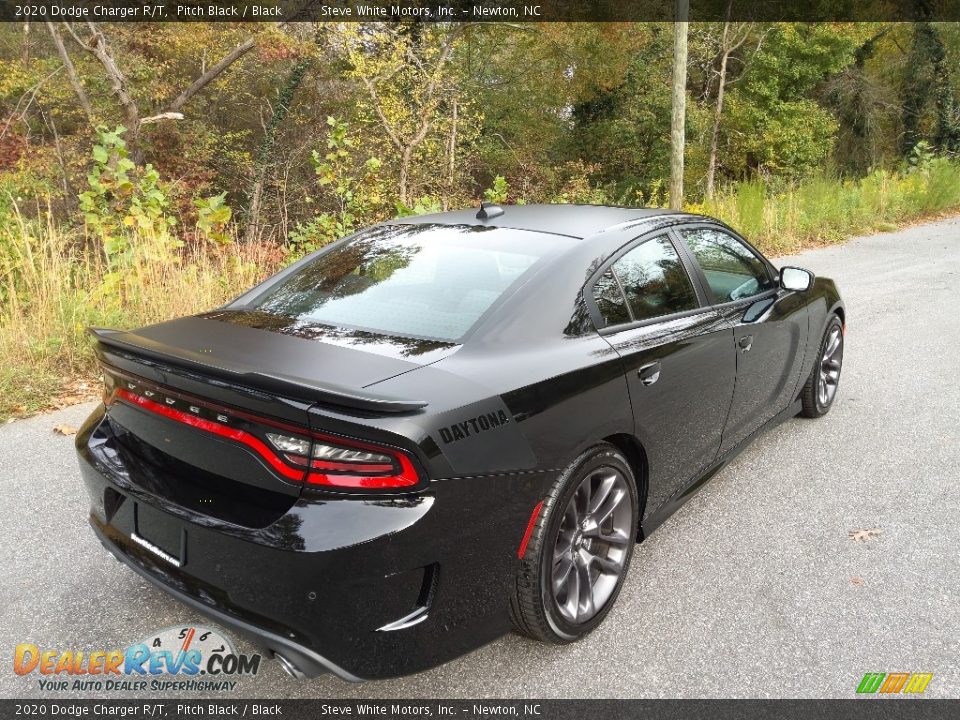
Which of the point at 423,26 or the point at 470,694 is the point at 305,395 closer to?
the point at 470,694

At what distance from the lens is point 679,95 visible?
42.1 feet

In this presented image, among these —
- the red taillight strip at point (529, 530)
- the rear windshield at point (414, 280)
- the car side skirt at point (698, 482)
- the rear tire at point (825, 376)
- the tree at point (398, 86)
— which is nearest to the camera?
the red taillight strip at point (529, 530)

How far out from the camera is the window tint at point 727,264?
11.1 feet

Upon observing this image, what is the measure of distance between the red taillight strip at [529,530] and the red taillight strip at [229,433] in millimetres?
713

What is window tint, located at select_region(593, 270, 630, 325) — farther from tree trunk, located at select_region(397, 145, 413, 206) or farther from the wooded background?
tree trunk, located at select_region(397, 145, 413, 206)

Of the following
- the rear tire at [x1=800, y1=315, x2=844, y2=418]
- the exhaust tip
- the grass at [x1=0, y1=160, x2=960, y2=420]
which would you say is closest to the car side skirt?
the rear tire at [x1=800, y1=315, x2=844, y2=418]

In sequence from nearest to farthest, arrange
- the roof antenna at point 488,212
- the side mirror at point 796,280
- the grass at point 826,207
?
the roof antenna at point 488,212, the side mirror at point 796,280, the grass at point 826,207

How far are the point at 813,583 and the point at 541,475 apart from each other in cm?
144

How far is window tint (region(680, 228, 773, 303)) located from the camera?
11.1ft

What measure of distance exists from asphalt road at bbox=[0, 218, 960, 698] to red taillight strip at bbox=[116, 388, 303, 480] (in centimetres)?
85

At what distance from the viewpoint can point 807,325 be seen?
4.12 m

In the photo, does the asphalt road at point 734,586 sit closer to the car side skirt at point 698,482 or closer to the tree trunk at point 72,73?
the car side skirt at point 698,482

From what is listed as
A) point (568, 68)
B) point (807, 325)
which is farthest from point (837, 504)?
point (568, 68)

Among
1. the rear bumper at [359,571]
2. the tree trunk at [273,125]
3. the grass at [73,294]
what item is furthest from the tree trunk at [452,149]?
the rear bumper at [359,571]
